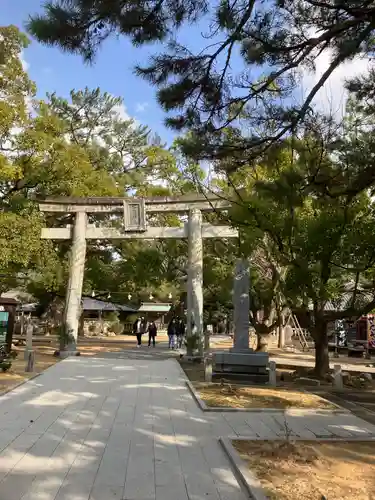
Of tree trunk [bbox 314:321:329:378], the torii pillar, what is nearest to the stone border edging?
the torii pillar

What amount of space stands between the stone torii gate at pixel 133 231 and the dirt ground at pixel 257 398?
25.0 ft

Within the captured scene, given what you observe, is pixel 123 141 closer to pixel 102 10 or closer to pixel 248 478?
pixel 102 10

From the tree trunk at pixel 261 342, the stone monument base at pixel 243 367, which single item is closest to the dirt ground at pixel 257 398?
the stone monument base at pixel 243 367

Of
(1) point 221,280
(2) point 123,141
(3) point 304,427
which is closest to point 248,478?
(3) point 304,427

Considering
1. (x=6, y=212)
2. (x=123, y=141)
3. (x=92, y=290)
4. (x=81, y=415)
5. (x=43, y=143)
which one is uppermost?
(x=123, y=141)

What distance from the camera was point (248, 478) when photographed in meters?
4.43

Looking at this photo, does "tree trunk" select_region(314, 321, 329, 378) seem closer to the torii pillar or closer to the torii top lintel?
the torii top lintel

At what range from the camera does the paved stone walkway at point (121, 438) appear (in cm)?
429

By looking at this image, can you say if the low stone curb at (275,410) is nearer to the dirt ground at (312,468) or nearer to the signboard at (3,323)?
the dirt ground at (312,468)

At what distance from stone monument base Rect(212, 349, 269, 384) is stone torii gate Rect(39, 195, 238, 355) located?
541 cm

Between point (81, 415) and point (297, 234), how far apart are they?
22.1 ft

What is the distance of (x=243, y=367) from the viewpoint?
1212 centimetres

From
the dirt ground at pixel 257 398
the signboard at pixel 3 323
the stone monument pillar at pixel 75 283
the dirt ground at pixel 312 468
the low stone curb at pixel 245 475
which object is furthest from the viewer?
the stone monument pillar at pixel 75 283

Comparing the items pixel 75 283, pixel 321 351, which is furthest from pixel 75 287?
pixel 321 351
